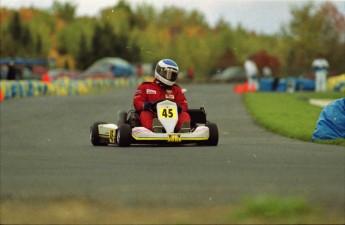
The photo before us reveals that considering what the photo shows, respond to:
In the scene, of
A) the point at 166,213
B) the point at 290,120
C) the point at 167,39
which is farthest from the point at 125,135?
the point at 167,39

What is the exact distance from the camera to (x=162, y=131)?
52.2 ft

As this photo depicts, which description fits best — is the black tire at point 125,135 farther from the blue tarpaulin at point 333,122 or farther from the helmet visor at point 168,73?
the blue tarpaulin at point 333,122

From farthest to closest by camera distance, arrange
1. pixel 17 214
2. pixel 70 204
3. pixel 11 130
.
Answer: pixel 11 130 < pixel 70 204 < pixel 17 214

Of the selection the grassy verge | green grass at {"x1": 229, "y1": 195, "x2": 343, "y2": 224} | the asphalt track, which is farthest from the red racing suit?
green grass at {"x1": 229, "y1": 195, "x2": 343, "y2": 224}

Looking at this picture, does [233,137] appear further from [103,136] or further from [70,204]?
[70,204]

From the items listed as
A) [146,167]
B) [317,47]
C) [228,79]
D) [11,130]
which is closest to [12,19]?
[228,79]

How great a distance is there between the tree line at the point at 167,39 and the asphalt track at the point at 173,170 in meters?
59.0

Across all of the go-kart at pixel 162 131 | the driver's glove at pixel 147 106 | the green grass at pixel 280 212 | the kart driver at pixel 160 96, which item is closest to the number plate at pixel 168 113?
the go-kart at pixel 162 131

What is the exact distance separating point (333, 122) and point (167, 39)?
122 m

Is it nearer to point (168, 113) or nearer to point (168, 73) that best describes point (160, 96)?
point (168, 73)

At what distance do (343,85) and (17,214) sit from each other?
4579cm

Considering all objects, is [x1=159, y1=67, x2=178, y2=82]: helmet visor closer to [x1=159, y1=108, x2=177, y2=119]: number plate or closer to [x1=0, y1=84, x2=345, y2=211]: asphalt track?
[x1=159, y1=108, x2=177, y2=119]: number plate

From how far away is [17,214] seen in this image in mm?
8023

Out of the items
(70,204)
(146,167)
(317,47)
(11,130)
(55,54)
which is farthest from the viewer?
(55,54)
